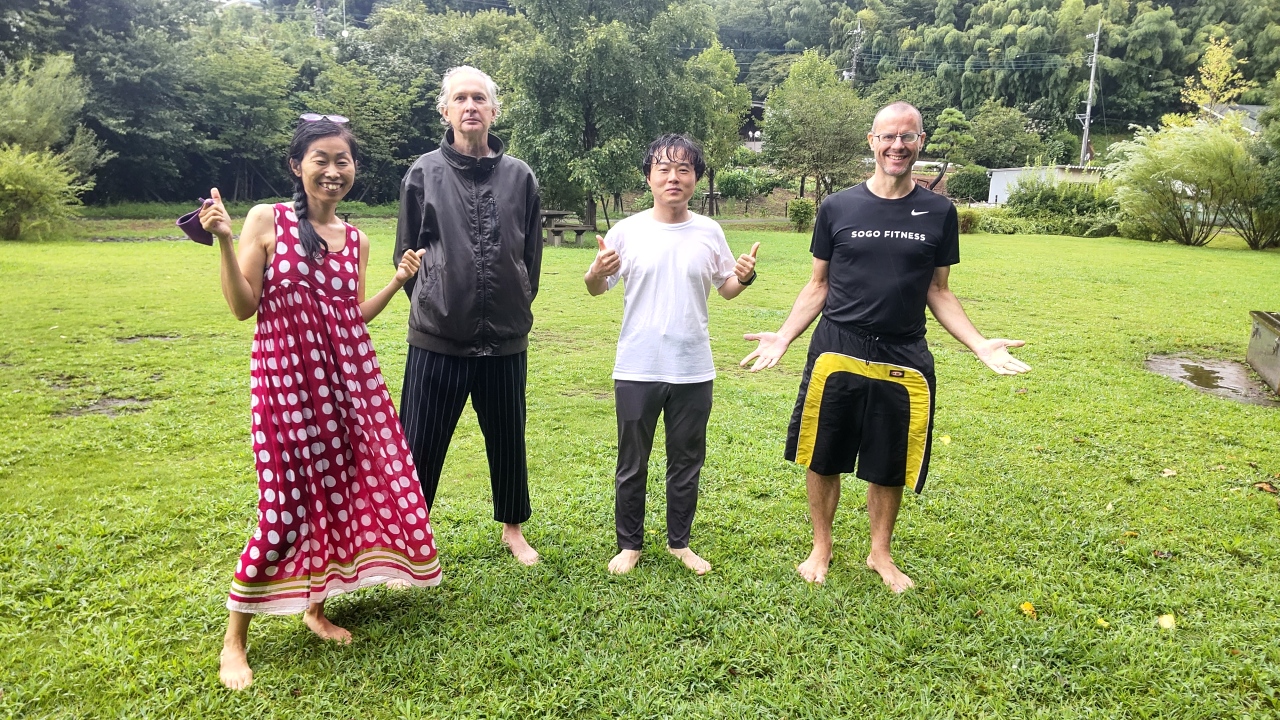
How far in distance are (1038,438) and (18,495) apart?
5.87m

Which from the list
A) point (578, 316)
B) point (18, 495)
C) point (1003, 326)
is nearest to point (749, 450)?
point (18, 495)

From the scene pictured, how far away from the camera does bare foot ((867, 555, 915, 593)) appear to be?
3.06 metres

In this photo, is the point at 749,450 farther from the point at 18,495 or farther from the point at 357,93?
the point at 357,93

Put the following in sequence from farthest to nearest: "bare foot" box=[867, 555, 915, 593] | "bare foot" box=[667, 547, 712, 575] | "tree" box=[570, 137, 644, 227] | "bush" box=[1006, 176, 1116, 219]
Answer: "bush" box=[1006, 176, 1116, 219], "tree" box=[570, 137, 644, 227], "bare foot" box=[667, 547, 712, 575], "bare foot" box=[867, 555, 915, 593]

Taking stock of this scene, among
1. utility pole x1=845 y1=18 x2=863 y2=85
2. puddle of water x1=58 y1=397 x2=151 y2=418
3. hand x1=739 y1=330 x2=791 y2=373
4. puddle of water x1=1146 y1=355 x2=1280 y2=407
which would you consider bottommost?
puddle of water x1=58 y1=397 x2=151 y2=418

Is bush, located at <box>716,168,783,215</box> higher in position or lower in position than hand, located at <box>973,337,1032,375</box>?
higher

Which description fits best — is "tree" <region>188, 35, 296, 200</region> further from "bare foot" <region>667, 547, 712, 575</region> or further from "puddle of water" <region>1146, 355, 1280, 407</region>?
"bare foot" <region>667, 547, 712, 575</region>

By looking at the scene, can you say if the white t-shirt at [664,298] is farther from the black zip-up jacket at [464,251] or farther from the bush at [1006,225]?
the bush at [1006,225]

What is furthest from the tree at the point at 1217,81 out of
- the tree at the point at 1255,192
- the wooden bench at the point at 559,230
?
the wooden bench at the point at 559,230

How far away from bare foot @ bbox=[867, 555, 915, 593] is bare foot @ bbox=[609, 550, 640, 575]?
1.00 metres

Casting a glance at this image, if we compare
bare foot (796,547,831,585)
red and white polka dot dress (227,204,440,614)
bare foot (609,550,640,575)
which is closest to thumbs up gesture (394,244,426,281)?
red and white polka dot dress (227,204,440,614)

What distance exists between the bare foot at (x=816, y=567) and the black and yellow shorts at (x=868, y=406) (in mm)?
380

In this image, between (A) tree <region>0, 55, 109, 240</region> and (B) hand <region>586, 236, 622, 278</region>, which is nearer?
(B) hand <region>586, 236, 622, 278</region>

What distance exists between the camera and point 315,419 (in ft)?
8.13
